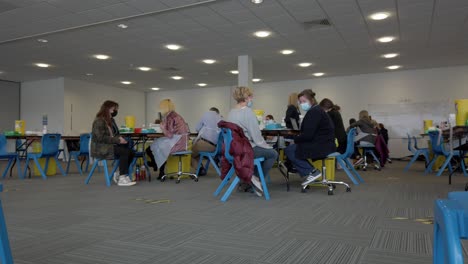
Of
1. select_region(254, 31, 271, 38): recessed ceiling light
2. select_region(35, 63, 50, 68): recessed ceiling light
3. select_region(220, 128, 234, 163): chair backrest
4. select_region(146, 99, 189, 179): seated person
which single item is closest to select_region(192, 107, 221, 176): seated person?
select_region(146, 99, 189, 179): seated person

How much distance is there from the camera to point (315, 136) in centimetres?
404

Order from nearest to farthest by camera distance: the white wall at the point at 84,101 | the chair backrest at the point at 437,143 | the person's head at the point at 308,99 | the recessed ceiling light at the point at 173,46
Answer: the person's head at the point at 308,99 < the chair backrest at the point at 437,143 < the recessed ceiling light at the point at 173,46 < the white wall at the point at 84,101

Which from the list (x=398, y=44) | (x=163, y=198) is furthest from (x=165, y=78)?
(x=163, y=198)

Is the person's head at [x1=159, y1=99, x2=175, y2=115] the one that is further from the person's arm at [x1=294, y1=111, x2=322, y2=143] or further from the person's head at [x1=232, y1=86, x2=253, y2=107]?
the person's arm at [x1=294, y1=111, x2=322, y2=143]

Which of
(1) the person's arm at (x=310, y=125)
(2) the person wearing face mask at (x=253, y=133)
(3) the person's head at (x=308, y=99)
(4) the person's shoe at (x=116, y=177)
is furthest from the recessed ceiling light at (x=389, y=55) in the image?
(4) the person's shoe at (x=116, y=177)

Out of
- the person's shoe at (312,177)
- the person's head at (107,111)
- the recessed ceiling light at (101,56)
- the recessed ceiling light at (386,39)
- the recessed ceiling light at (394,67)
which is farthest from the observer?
the recessed ceiling light at (394,67)

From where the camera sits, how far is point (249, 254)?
1925 millimetres

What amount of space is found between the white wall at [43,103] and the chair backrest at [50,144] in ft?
22.1

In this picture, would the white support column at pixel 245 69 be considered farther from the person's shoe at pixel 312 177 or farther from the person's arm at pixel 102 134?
the person's shoe at pixel 312 177

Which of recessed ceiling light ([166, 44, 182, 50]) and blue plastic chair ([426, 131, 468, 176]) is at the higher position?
recessed ceiling light ([166, 44, 182, 50])

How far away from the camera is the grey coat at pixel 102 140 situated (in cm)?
486

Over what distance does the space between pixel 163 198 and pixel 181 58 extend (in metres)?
6.21

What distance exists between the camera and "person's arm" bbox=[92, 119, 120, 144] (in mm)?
4848

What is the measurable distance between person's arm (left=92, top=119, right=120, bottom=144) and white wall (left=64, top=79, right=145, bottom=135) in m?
8.28
